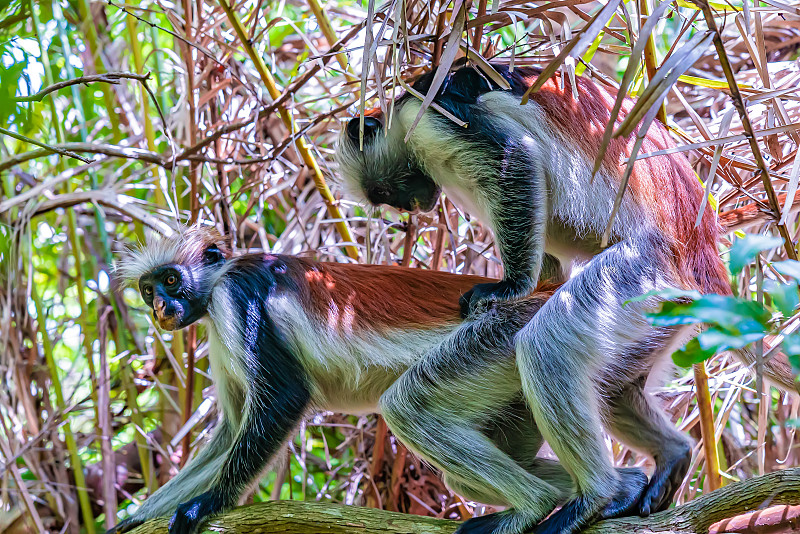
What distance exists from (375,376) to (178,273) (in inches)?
45.7

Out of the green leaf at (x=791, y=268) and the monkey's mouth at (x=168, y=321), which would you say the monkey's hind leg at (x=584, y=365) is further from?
the monkey's mouth at (x=168, y=321)

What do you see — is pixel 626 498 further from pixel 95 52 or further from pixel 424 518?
pixel 95 52

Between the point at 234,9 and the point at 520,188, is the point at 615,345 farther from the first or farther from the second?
the point at 234,9

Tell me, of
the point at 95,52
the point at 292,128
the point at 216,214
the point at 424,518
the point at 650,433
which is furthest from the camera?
the point at 95,52

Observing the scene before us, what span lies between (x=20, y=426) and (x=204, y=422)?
127cm

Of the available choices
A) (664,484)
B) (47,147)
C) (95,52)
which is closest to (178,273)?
(47,147)

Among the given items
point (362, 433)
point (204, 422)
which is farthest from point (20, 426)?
point (362, 433)

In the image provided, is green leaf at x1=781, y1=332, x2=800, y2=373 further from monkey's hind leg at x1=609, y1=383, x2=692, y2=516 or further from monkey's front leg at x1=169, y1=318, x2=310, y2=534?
monkey's front leg at x1=169, y1=318, x2=310, y2=534

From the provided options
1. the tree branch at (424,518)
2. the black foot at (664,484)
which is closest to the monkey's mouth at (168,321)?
the tree branch at (424,518)

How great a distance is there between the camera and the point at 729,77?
8.80 ft

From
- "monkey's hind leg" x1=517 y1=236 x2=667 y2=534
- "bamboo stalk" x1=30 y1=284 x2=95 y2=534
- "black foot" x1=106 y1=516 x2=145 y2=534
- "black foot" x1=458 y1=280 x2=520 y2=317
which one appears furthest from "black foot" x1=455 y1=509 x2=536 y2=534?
"bamboo stalk" x1=30 y1=284 x2=95 y2=534

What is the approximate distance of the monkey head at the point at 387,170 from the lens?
4059mm

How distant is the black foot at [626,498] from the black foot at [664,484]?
31 mm

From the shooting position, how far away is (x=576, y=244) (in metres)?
3.81
